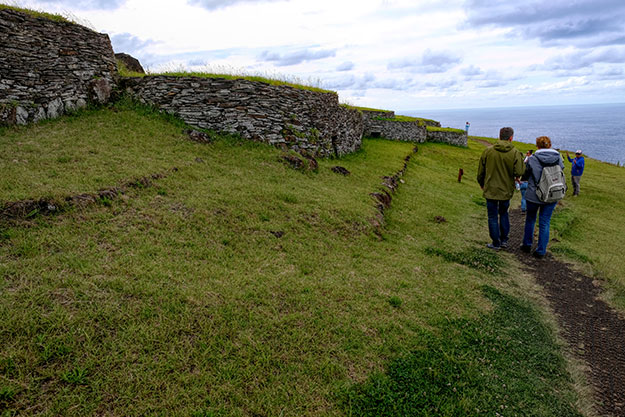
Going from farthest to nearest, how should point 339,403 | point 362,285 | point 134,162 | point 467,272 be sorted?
point 134,162, point 467,272, point 362,285, point 339,403

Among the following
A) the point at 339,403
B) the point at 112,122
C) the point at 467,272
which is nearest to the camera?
the point at 339,403

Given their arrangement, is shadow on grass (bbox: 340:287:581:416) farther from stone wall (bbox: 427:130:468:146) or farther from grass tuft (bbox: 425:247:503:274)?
stone wall (bbox: 427:130:468:146)

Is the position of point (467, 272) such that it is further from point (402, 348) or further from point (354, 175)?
point (354, 175)

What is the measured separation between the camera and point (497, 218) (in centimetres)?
1059

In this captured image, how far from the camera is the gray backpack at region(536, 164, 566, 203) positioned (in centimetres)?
907

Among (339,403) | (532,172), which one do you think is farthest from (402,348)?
(532,172)

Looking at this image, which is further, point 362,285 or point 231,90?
point 231,90

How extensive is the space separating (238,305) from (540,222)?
29.3 feet

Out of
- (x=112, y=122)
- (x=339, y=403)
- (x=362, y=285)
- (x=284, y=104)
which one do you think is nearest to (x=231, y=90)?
(x=284, y=104)

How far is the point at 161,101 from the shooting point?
48.7ft

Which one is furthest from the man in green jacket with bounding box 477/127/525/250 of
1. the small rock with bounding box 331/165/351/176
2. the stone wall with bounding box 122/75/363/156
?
the stone wall with bounding box 122/75/363/156

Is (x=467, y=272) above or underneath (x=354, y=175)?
underneath

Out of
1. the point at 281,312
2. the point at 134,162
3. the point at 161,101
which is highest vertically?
the point at 161,101

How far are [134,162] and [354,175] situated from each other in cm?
968
